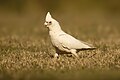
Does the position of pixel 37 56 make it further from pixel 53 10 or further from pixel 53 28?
pixel 53 10

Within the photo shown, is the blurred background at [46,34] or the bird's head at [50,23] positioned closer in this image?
the blurred background at [46,34]

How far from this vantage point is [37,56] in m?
9.16

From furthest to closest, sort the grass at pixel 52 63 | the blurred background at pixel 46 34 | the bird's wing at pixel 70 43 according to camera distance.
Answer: the bird's wing at pixel 70 43, the blurred background at pixel 46 34, the grass at pixel 52 63

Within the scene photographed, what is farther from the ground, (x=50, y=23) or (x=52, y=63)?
(x=50, y=23)

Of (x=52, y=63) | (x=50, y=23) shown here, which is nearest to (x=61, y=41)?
(x=50, y=23)

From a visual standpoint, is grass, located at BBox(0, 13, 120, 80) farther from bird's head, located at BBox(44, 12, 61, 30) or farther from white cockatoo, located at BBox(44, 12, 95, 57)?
bird's head, located at BBox(44, 12, 61, 30)

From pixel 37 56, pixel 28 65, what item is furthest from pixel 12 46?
pixel 28 65

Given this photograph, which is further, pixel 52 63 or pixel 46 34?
pixel 46 34

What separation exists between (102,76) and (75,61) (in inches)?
61.0

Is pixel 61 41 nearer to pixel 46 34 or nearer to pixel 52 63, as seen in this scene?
pixel 52 63

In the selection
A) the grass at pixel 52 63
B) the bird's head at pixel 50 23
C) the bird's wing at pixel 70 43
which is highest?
the bird's head at pixel 50 23

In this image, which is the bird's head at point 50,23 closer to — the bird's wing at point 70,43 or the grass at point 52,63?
the bird's wing at point 70,43

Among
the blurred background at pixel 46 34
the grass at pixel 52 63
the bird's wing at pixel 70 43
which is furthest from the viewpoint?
the bird's wing at pixel 70 43

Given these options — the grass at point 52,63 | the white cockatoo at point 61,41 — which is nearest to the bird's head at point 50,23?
the white cockatoo at point 61,41
